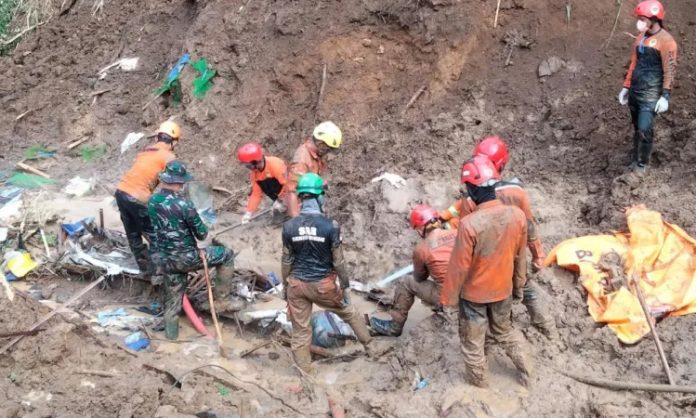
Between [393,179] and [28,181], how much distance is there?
6.94 metres

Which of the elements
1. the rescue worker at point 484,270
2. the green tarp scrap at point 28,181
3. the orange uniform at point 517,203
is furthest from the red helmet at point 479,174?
the green tarp scrap at point 28,181

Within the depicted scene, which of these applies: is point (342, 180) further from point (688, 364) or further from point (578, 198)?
point (688, 364)

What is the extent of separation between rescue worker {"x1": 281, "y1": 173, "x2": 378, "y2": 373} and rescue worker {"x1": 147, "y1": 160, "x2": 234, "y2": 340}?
1.24 metres

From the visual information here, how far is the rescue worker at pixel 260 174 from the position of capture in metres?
7.84

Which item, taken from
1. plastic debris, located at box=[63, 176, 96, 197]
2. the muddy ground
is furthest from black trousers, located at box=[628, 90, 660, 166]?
plastic debris, located at box=[63, 176, 96, 197]

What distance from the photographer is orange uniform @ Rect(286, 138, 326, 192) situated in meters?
7.46

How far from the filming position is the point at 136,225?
784 centimetres

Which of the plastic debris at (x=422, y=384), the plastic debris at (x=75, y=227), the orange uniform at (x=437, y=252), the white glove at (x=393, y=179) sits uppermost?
the orange uniform at (x=437, y=252)

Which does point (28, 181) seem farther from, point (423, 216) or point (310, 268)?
point (423, 216)

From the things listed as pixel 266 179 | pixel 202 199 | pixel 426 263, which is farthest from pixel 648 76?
pixel 202 199

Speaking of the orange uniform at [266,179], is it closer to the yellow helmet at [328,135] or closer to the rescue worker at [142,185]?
the yellow helmet at [328,135]

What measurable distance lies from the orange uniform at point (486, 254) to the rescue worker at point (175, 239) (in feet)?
9.41

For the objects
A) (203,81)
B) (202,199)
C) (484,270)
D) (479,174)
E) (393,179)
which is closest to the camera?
(479,174)

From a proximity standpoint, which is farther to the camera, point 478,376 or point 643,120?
point 643,120
